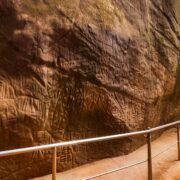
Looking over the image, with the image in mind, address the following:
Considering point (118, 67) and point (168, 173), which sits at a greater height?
point (118, 67)

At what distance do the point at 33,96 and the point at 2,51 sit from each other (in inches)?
31.2

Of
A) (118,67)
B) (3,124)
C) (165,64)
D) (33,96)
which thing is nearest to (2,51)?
(33,96)

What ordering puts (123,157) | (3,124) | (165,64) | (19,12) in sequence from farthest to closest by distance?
1. (165,64)
2. (123,157)
3. (19,12)
4. (3,124)

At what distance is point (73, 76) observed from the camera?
4.31m

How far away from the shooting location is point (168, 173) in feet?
13.0

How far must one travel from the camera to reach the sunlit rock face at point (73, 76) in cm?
370

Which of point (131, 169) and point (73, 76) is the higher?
point (73, 76)

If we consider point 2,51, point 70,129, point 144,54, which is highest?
point 144,54

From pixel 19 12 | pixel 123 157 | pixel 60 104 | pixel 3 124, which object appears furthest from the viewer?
pixel 123 157

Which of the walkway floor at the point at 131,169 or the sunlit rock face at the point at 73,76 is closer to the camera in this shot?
the sunlit rock face at the point at 73,76

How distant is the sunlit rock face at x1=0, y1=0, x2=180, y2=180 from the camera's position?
145 inches

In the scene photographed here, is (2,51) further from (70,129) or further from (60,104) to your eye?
(70,129)

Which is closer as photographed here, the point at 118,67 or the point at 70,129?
the point at 70,129

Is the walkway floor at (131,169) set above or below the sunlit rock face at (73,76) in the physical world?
below
